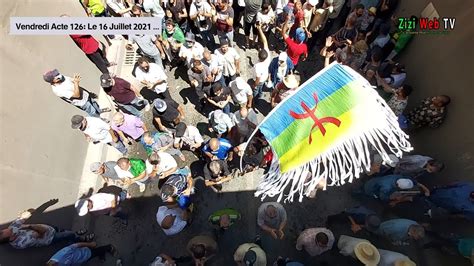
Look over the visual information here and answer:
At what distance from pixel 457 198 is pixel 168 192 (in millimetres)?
4745

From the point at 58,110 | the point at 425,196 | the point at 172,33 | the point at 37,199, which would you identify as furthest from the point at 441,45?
the point at 37,199

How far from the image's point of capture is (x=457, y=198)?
16.8 ft

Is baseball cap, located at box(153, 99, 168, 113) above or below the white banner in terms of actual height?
below

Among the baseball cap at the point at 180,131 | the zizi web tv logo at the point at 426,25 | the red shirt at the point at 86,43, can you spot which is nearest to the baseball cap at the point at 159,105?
the baseball cap at the point at 180,131

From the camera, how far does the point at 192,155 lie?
6.93m

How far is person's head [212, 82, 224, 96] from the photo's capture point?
6051 mm

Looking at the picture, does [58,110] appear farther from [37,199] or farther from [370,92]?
[370,92]

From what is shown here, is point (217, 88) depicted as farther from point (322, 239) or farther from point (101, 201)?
point (322, 239)

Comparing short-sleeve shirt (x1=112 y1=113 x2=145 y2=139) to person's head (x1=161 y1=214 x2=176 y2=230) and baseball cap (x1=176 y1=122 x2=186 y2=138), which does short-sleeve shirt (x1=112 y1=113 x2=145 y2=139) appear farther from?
person's head (x1=161 y1=214 x2=176 y2=230)

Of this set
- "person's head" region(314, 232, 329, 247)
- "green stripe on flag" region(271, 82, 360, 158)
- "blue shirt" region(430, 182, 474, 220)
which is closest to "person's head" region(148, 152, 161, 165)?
"green stripe on flag" region(271, 82, 360, 158)

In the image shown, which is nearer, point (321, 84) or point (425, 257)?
point (321, 84)

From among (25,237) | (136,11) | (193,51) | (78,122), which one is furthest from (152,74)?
(25,237)

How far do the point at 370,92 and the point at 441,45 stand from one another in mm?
3919

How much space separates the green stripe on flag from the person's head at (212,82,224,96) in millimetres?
2454
